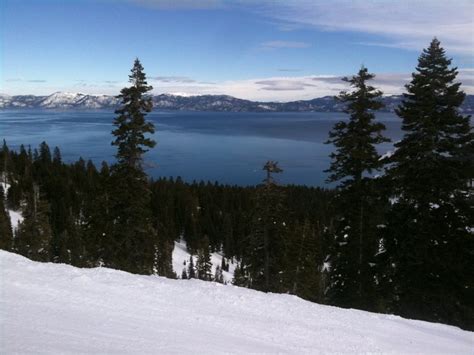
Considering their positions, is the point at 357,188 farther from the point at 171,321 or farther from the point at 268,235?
the point at 171,321

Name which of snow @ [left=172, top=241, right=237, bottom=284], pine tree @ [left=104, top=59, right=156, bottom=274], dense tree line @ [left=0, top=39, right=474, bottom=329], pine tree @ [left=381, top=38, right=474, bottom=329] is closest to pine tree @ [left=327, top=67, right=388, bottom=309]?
dense tree line @ [left=0, top=39, right=474, bottom=329]

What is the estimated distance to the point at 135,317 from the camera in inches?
390

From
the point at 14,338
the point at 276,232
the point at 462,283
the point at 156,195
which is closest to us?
the point at 14,338

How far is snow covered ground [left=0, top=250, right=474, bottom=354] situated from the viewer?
7.98 m

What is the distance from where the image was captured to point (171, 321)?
1010cm

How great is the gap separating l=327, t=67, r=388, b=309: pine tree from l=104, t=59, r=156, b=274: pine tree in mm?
10800

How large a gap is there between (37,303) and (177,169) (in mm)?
146665

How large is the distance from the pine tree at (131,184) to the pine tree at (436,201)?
1392 centimetres

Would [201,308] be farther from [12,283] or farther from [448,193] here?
[448,193]

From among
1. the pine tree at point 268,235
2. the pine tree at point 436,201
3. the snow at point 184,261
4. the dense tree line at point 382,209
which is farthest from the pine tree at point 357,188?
the snow at point 184,261

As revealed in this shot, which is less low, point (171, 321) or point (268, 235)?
point (171, 321)

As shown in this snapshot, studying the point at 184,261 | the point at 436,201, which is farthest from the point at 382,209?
the point at 184,261

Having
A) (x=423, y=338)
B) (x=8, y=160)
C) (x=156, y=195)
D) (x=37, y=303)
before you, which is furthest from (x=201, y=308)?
(x=8, y=160)

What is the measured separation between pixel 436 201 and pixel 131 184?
16.0 m
